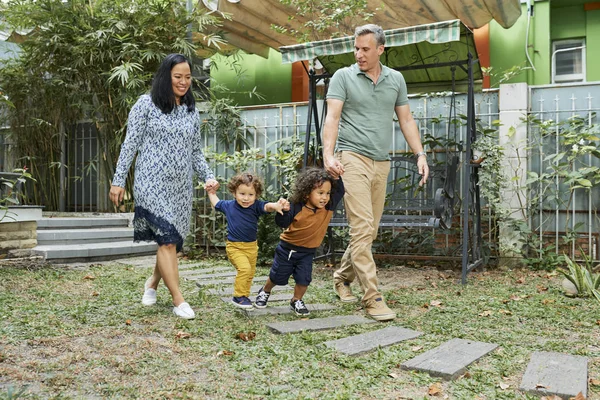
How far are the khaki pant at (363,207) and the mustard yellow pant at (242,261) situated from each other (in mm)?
657

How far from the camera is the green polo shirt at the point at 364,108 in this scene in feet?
12.3

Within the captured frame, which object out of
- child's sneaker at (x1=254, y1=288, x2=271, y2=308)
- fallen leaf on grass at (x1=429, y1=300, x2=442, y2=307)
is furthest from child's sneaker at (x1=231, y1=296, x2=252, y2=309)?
fallen leaf on grass at (x1=429, y1=300, x2=442, y2=307)

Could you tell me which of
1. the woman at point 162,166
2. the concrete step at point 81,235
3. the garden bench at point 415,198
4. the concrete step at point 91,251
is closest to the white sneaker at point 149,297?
the woman at point 162,166

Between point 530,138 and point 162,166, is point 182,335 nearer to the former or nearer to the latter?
point 162,166

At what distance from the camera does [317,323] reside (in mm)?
3299

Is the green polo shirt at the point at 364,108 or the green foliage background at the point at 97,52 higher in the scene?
the green foliage background at the point at 97,52

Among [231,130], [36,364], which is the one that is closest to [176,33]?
[231,130]

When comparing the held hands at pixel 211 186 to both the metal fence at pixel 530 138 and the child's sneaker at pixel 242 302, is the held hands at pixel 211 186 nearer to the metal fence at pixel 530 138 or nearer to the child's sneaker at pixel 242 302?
the child's sneaker at pixel 242 302

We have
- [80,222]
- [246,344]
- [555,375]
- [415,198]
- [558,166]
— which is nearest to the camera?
[555,375]

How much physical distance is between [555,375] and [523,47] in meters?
7.85

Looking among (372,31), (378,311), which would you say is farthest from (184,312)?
(372,31)

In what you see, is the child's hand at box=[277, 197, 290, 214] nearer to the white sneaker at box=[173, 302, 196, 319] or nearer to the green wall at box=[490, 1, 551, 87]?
the white sneaker at box=[173, 302, 196, 319]

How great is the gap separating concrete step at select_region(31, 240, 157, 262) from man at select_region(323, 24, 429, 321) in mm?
3635

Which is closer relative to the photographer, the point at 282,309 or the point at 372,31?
the point at 372,31
